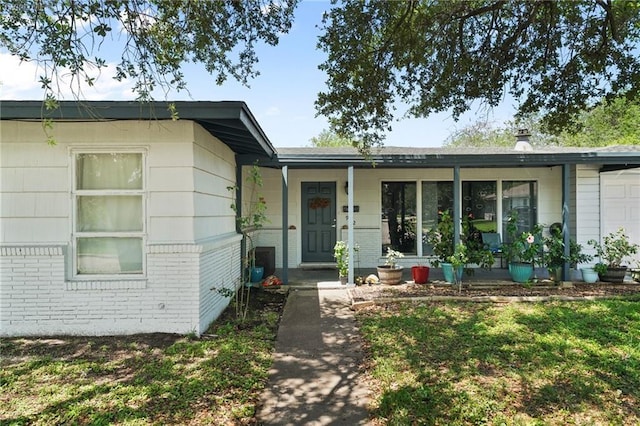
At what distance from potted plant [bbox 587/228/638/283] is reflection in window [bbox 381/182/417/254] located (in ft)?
12.0

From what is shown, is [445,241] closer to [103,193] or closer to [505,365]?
[505,365]

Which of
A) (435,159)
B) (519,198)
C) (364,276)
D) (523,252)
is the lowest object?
(364,276)

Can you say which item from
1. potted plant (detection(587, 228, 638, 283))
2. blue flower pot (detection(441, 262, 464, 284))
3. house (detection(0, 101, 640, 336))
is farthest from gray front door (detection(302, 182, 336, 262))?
potted plant (detection(587, 228, 638, 283))

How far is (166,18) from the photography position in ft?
13.5

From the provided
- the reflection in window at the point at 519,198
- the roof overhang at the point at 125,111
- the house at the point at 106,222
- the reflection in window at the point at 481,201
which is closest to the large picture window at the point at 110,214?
the house at the point at 106,222

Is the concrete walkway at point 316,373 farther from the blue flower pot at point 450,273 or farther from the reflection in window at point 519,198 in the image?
the reflection in window at point 519,198

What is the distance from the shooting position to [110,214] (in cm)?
477

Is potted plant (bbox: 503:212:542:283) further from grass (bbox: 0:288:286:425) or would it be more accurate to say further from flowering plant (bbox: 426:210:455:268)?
grass (bbox: 0:288:286:425)

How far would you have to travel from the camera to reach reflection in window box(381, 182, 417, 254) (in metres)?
9.53

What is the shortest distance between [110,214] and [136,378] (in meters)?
2.16

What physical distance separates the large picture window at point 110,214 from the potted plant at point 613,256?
27.0ft

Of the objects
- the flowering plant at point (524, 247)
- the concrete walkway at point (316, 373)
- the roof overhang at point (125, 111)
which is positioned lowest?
the concrete walkway at point (316, 373)

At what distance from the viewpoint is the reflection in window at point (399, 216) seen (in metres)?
9.53

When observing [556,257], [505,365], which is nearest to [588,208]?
[556,257]
